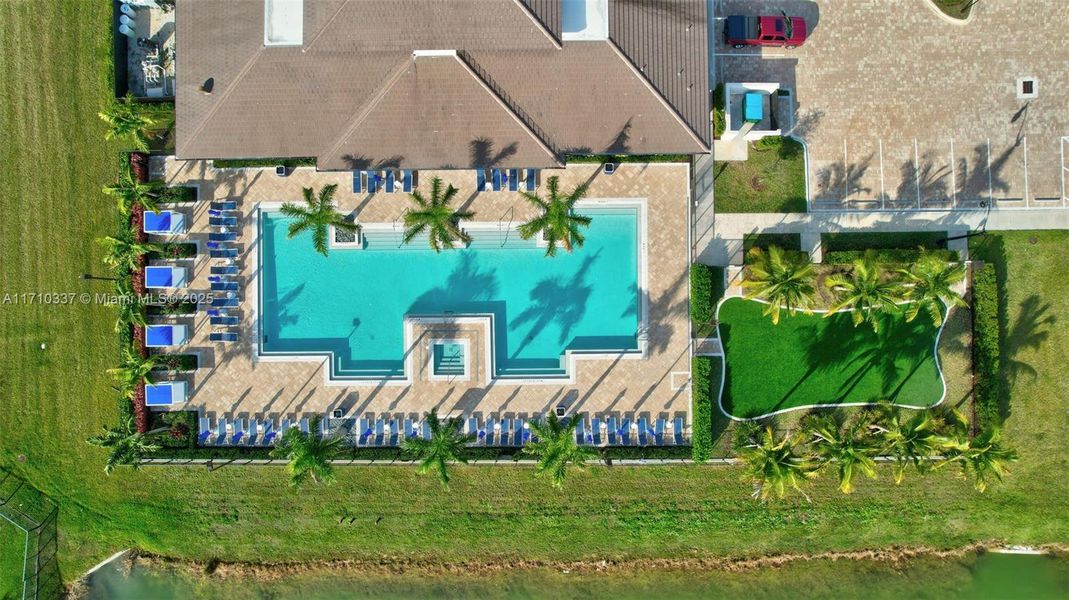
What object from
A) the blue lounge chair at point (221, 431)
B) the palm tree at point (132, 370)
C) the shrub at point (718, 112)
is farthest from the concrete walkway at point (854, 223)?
the palm tree at point (132, 370)

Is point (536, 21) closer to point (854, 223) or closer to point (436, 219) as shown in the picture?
point (436, 219)

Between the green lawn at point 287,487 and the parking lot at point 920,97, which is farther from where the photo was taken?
the parking lot at point 920,97

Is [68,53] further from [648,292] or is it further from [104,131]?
[648,292]

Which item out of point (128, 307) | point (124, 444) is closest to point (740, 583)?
point (124, 444)

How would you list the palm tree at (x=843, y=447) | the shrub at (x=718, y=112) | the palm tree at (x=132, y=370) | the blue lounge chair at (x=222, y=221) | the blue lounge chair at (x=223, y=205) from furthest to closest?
the blue lounge chair at (x=223, y=205) → the blue lounge chair at (x=222, y=221) → the shrub at (x=718, y=112) → the palm tree at (x=132, y=370) → the palm tree at (x=843, y=447)

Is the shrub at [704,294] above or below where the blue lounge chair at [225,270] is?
below

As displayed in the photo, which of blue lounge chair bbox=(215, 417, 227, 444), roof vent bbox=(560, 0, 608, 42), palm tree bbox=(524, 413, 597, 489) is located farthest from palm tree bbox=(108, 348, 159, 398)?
roof vent bbox=(560, 0, 608, 42)

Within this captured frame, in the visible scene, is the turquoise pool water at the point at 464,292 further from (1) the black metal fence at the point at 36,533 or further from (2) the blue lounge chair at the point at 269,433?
(1) the black metal fence at the point at 36,533
